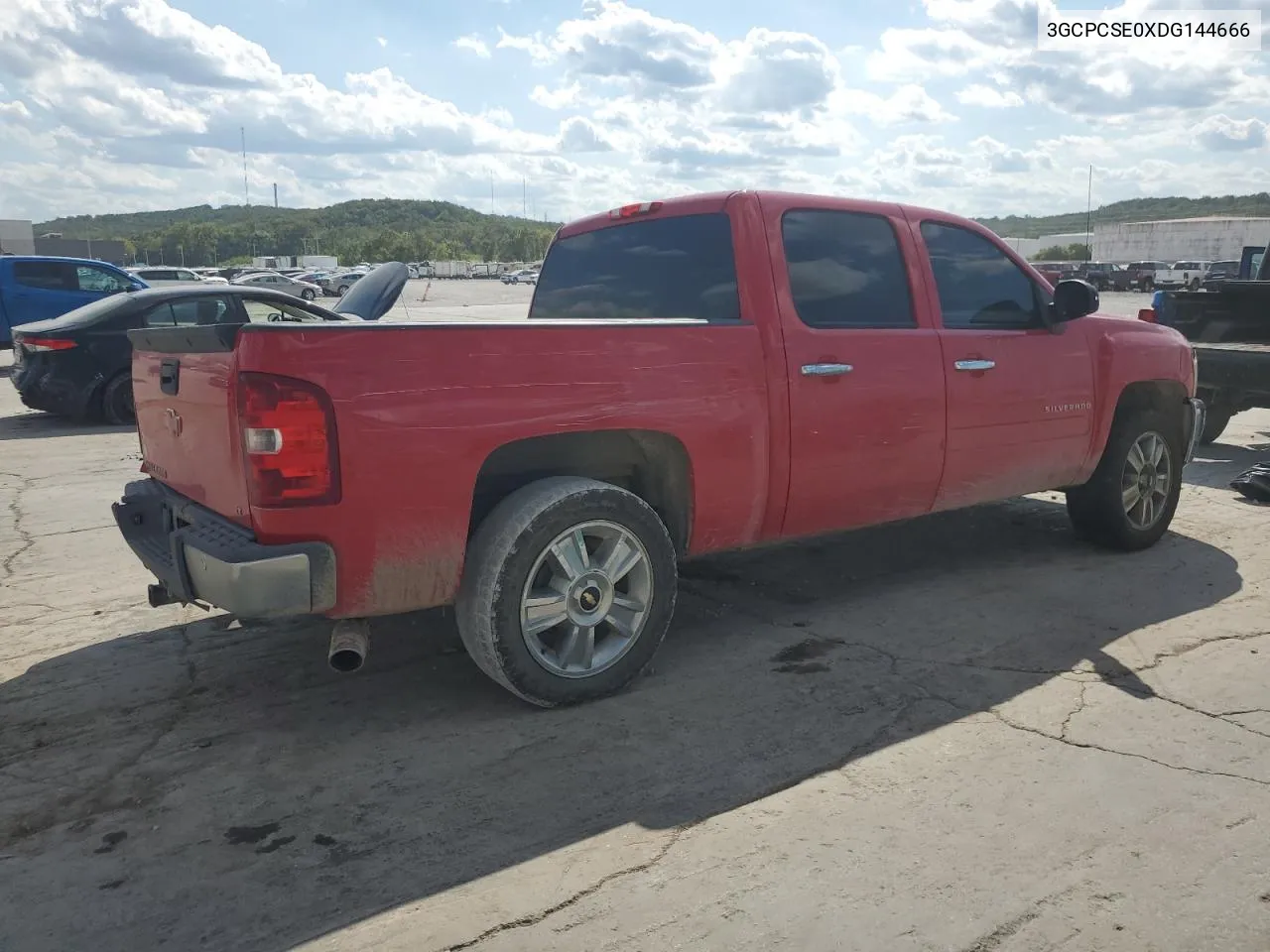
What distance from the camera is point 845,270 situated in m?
4.46

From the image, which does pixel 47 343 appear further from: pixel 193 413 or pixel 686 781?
pixel 686 781

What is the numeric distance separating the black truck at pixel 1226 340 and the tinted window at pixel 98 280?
13761mm

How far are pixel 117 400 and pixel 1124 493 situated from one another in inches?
381

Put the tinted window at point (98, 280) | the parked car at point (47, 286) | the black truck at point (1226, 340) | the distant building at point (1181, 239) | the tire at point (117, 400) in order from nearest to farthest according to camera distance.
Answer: the black truck at point (1226, 340), the tire at point (117, 400), the parked car at point (47, 286), the tinted window at point (98, 280), the distant building at point (1181, 239)

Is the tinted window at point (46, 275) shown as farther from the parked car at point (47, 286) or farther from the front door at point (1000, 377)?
the front door at point (1000, 377)

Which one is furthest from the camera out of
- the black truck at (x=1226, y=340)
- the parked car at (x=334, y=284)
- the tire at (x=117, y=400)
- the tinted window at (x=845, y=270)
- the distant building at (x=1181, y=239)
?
the distant building at (x=1181, y=239)

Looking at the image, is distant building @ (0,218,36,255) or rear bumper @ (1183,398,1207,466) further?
distant building @ (0,218,36,255)

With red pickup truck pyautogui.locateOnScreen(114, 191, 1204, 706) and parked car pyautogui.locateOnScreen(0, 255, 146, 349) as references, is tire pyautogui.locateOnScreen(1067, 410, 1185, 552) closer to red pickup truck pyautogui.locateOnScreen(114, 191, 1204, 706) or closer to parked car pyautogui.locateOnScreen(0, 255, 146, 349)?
red pickup truck pyautogui.locateOnScreen(114, 191, 1204, 706)

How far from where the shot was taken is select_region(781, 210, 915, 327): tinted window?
4.29m

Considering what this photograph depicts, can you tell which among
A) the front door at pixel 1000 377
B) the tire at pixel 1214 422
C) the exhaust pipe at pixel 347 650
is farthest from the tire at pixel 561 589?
the tire at pixel 1214 422

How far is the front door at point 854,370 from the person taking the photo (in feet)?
13.8

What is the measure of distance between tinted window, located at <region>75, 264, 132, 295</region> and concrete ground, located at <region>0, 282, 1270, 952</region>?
11.2 m

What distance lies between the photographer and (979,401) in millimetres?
4836

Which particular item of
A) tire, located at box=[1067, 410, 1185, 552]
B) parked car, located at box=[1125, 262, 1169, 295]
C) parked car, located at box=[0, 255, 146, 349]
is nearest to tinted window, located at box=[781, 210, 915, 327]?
tire, located at box=[1067, 410, 1185, 552]
